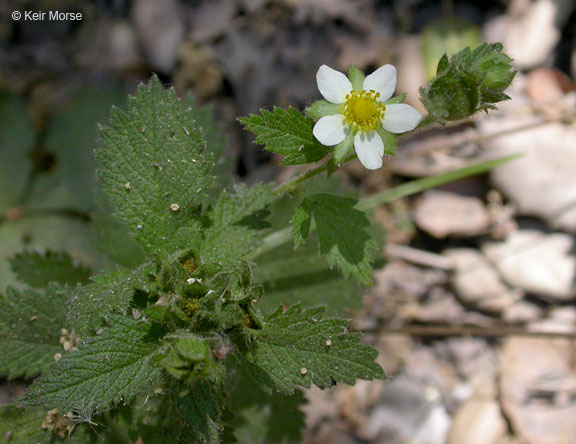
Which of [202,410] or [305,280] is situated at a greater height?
[305,280]

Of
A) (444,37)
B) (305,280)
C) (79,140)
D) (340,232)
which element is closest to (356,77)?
(340,232)

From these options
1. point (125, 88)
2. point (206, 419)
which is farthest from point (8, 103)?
point (206, 419)

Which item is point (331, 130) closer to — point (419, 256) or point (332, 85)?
point (332, 85)

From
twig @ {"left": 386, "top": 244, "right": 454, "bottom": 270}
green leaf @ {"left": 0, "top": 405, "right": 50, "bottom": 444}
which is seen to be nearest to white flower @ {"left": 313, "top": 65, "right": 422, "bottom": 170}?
green leaf @ {"left": 0, "top": 405, "right": 50, "bottom": 444}

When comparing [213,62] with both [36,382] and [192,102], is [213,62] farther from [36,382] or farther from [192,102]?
[36,382]

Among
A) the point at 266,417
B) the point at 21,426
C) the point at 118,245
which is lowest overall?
the point at 21,426
